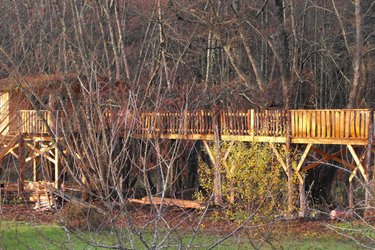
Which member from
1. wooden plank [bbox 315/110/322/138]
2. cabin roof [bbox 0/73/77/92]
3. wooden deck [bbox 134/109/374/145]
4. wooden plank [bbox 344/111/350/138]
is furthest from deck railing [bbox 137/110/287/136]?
cabin roof [bbox 0/73/77/92]

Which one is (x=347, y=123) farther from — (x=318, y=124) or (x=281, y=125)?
(x=281, y=125)

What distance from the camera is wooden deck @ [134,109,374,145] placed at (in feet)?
65.2

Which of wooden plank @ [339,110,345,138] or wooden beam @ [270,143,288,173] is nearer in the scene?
wooden plank @ [339,110,345,138]

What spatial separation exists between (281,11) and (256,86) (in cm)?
334

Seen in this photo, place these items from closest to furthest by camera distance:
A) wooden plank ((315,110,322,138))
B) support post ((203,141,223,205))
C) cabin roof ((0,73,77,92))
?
support post ((203,141,223,205)) < wooden plank ((315,110,322,138)) < cabin roof ((0,73,77,92))

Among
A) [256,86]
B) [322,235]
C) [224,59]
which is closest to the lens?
[322,235]

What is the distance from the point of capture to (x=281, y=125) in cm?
2144

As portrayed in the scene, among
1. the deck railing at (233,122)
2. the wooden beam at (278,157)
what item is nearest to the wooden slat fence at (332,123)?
the deck railing at (233,122)

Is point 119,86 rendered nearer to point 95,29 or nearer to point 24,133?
point 24,133

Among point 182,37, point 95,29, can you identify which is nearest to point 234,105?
point 182,37

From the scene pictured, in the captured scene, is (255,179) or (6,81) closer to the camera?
(255,179)

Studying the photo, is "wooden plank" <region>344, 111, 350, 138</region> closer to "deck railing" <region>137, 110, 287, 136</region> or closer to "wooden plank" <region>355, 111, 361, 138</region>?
"wooden plank" <region>355, 111, 361, 138</region>

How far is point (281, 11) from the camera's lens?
26859 mm

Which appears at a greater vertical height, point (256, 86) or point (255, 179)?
point (256, 86)
